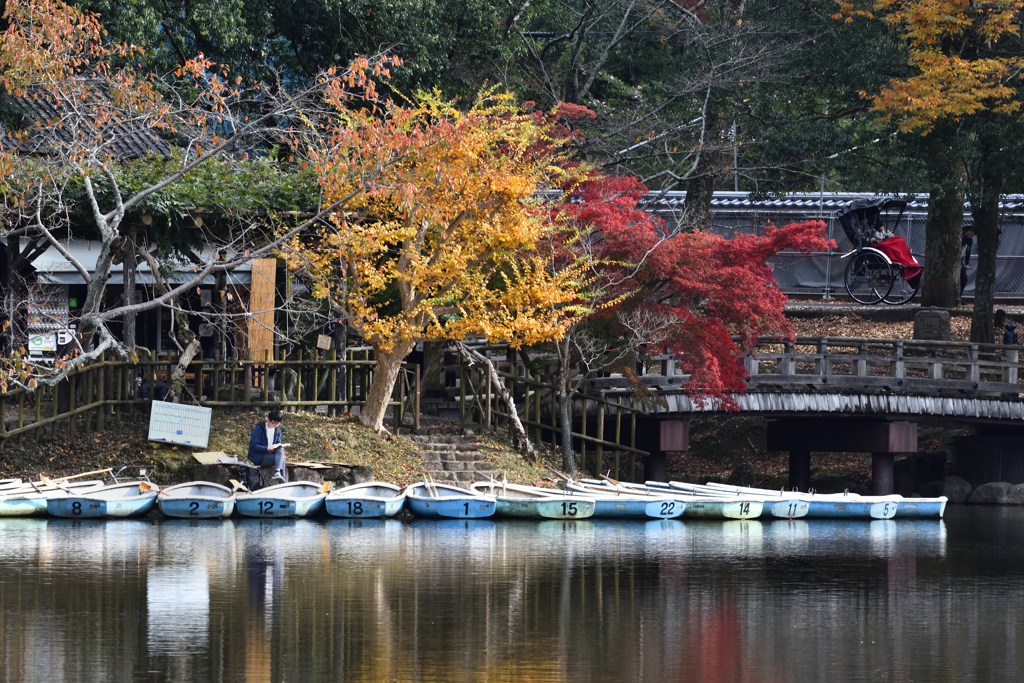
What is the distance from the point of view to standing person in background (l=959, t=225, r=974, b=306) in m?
36.1

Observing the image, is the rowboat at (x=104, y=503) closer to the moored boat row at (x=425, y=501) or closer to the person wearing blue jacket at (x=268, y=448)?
the moored boat row at (x=425, y=501)

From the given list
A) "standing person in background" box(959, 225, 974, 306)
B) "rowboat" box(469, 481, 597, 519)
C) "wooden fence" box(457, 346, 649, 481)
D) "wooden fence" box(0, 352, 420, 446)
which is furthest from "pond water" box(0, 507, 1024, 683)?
"standing person in background" box(959, 225, 974, 306)

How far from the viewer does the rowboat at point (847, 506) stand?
23344 millimetres

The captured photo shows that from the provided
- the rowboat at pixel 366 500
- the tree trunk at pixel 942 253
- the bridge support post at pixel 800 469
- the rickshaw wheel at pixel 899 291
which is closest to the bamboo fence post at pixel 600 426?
the bridge support post at pixel 800 469

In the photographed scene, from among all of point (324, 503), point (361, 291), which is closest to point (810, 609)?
point (324, 503)

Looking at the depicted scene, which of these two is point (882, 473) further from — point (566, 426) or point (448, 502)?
point (448, 502)

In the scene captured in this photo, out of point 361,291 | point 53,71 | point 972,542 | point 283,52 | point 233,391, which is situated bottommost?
point 972,542

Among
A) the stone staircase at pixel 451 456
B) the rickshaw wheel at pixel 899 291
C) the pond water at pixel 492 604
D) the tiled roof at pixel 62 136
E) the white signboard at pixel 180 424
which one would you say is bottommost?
the pond water at pixel 492 604

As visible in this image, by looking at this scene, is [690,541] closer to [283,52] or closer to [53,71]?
[53,71]

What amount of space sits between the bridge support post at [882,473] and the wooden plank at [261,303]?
12.0m

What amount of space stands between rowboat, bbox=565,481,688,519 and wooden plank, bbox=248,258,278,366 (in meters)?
6.30

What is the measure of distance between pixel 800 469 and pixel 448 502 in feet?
35.1

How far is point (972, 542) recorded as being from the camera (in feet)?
67.8

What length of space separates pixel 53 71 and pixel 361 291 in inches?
242
